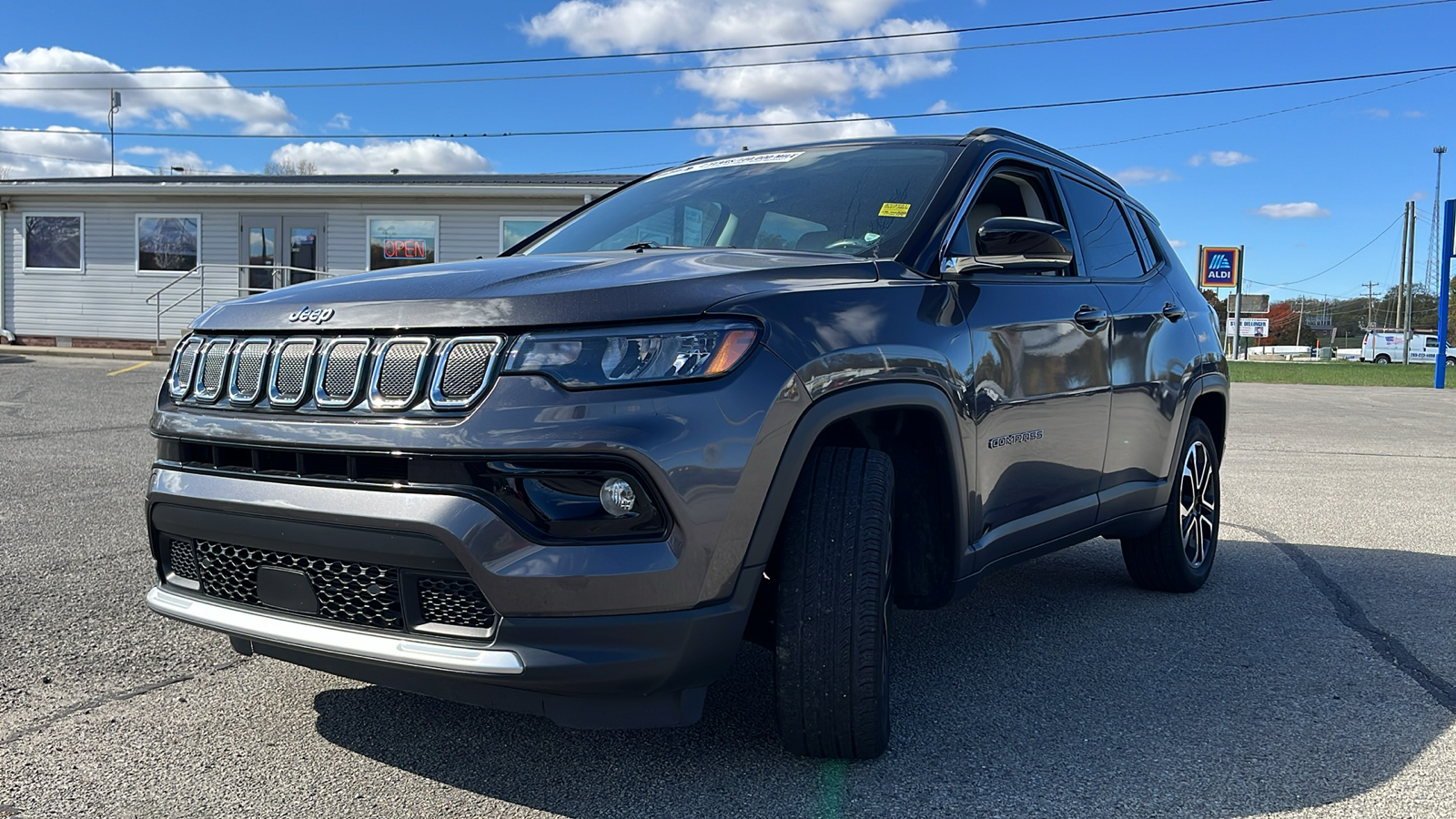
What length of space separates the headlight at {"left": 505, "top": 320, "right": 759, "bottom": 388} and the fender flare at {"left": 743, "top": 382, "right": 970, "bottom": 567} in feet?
0.88

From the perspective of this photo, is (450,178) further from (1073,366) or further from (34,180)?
(1073,366)

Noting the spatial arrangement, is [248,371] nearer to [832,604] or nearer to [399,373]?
[399,373]

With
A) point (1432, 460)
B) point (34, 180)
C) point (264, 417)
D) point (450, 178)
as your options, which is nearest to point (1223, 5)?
point (450, 178)

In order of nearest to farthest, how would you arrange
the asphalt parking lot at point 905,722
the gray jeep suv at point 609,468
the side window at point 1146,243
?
the gray jeep suv at point 609,468 → the asphalt parking lot at point 905,722 → the side window at point 1146,243

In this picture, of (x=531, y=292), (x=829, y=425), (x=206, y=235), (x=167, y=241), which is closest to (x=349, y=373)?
(x=531, y=292)

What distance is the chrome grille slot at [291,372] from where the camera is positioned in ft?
8.45

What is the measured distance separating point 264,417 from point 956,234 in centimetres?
208

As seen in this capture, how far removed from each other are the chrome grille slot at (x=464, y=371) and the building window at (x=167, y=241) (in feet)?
74.0

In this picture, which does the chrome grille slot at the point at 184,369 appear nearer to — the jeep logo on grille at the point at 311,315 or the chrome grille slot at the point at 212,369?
the chrome grille slot at the point at 212,369

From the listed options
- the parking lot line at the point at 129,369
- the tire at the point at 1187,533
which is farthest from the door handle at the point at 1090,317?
the parking lot line at the point at 129,369

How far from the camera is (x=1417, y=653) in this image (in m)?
4.08

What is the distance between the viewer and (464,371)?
2.40 m

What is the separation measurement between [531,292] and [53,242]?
2509cm

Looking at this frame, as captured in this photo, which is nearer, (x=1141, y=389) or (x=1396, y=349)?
(x=1141, y=389)
